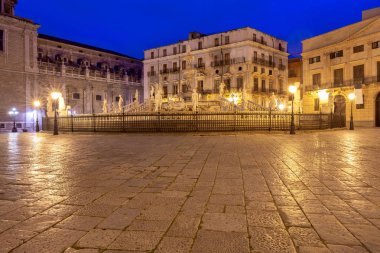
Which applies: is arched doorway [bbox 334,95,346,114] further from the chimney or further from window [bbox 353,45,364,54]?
the chimney

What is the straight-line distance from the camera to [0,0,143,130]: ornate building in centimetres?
3809

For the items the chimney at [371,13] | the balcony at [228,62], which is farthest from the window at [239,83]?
the chimney at [371,13]

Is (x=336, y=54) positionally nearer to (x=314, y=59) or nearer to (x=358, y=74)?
(x=314, y=59)

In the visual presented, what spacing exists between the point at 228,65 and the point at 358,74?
67.8 ft

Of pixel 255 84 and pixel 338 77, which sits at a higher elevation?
pixel 255 84

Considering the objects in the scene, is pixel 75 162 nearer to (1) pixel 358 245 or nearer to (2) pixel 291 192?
(2) pixel 291 192

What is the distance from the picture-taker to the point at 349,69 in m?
36.3

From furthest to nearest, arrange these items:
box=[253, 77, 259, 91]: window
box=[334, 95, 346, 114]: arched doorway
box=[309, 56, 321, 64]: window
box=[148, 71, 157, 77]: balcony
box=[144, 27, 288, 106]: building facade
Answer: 1. box=[148, 71, 157, 77]: balcony
2. box=[253, 77, 259, 91]: window
3. box=[144, 27, 288, 106]: building facade
4. box=[309, 56, 321, 64]: window
5. box=[334, 95, 346, 114]: arched doorway

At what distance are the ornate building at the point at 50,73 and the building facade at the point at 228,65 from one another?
6.58m

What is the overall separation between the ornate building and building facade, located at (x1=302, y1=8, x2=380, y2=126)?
26899mm

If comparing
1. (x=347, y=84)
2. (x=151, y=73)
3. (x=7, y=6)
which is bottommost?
(x=347, y=84)

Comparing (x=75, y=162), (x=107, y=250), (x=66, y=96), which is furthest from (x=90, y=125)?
(x=66, y=96)

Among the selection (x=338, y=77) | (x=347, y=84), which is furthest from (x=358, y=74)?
(x=338, y=77)

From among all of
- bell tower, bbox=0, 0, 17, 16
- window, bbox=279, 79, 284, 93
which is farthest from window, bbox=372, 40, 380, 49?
bell tower, bbox=0, 0, 17, 16
